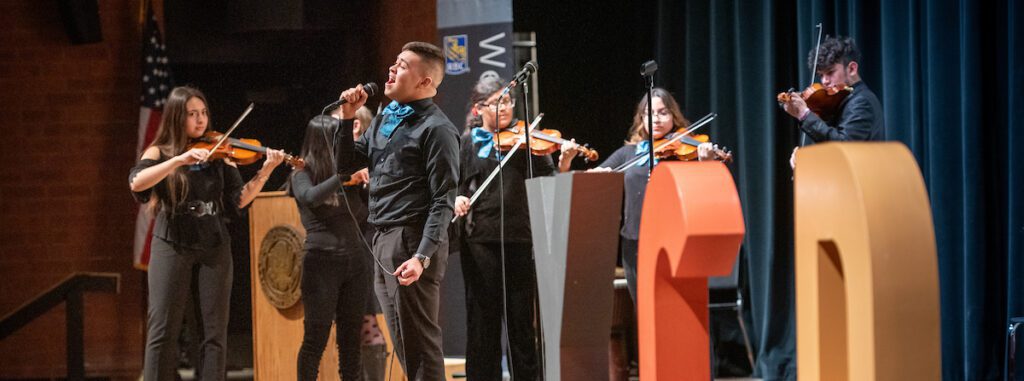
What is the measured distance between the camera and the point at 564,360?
2732mm

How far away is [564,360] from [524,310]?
149cm

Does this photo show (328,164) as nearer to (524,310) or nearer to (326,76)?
(524,310)

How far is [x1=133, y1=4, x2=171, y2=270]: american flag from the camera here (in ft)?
18.0

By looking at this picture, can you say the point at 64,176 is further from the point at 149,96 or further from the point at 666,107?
the point at 666,107

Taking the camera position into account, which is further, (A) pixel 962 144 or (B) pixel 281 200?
(B) pixel 281 200

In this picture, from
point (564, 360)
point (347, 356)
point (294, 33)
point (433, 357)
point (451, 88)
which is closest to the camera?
point (564, 360)

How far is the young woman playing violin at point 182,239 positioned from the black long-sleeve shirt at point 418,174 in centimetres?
88

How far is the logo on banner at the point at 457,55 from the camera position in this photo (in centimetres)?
528

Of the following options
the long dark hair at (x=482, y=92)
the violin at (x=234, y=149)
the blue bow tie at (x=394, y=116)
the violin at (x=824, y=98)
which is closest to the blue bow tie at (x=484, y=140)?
the long dark hair at (x=482, y=92)

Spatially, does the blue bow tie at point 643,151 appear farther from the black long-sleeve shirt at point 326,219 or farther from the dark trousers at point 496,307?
the black long-sleeve shirt at point 326,219

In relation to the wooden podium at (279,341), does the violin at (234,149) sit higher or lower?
higher

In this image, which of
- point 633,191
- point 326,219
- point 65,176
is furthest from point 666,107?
point 65,176

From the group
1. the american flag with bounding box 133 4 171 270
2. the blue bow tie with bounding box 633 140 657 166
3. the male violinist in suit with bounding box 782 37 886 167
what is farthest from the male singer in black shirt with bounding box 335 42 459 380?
the american flag with bounding box 133 4 171 270

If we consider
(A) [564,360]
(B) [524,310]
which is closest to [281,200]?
(B) [524,310]
